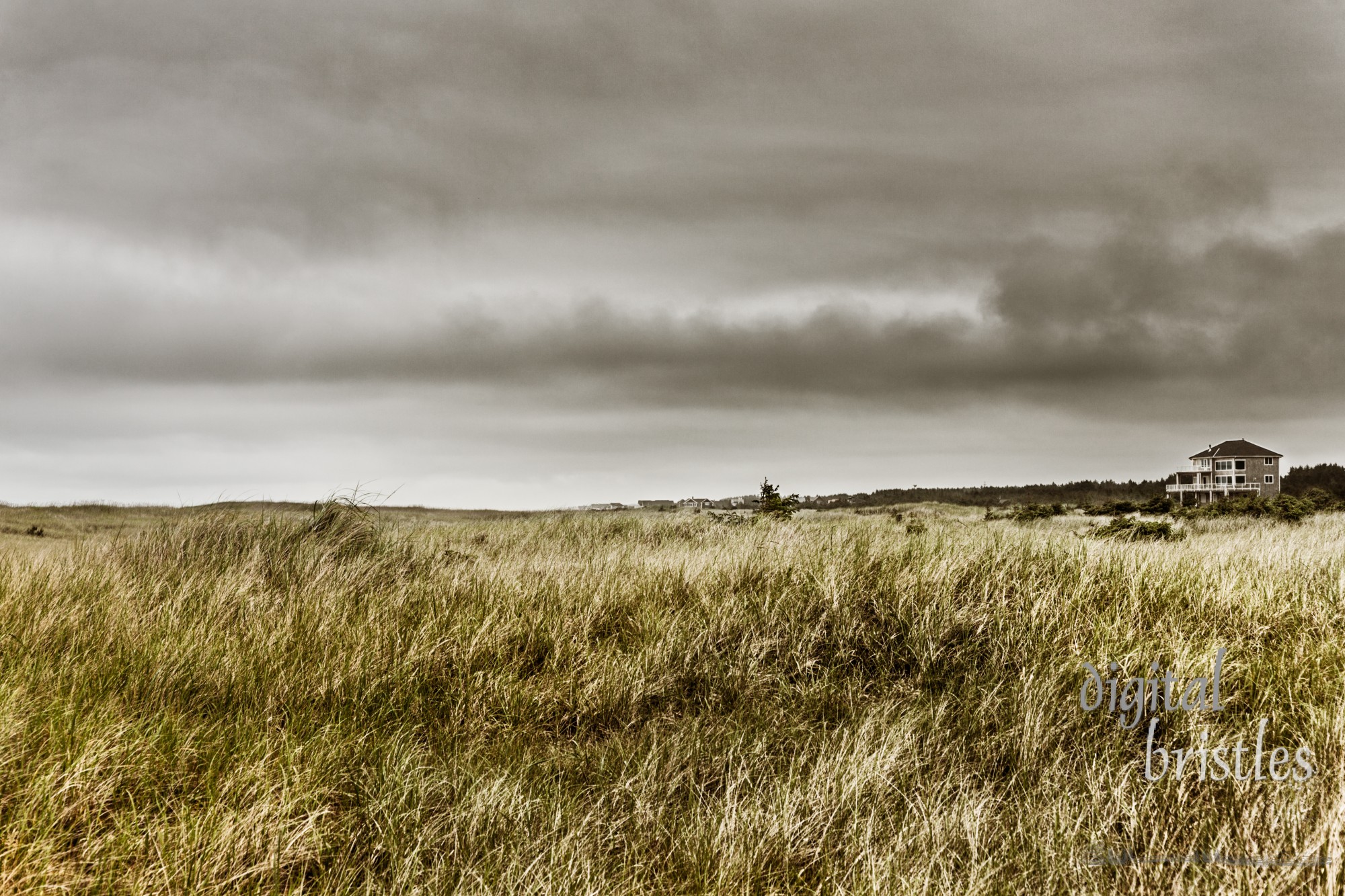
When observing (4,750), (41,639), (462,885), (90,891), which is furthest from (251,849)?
(41,639)

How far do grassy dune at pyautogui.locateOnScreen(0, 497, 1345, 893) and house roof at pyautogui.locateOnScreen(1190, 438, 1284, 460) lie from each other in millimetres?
88681

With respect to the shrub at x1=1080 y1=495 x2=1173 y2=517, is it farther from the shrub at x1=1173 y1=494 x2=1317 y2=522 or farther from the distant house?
the distant house

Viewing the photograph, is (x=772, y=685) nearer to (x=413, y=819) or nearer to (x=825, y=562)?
(x=825, y=562)

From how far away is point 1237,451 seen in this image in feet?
257

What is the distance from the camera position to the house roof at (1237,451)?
77.6m

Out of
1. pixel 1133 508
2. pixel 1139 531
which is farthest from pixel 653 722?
pixel 1133 508

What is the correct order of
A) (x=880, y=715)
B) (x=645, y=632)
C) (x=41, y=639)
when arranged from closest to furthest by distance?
(x=880, y=715)
(x=41, y=639)
(x=645, y=632)

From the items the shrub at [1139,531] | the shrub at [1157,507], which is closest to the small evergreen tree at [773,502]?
the shrub at [1139,531]

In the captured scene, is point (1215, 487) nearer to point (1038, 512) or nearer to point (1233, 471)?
point (1233, 471)

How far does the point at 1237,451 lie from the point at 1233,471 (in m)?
2.20

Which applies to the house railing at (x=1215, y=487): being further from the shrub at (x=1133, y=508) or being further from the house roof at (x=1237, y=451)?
the shrub at (x=1133, y=508)

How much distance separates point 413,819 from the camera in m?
3.02

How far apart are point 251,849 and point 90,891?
0.46 metres

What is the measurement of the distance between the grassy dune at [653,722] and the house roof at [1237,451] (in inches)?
3491
